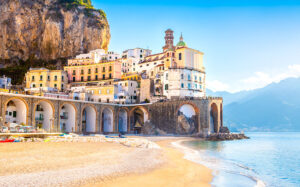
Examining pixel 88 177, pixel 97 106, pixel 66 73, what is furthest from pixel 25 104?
pixel 88 177

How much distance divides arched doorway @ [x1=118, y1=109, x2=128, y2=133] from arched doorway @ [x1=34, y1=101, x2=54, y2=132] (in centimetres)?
2221

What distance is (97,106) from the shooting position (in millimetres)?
64375

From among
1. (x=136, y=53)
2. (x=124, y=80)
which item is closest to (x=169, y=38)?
(x=136, y=53)

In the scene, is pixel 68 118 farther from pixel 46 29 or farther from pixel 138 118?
pixel 46 29

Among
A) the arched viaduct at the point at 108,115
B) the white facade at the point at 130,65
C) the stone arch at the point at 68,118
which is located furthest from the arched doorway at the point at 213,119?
the stone arch at the point at 68,118

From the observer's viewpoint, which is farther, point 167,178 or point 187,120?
point 187,120

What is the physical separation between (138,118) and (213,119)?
1954 cm

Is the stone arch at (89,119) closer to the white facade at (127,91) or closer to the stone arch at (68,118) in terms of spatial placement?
the stone arch at (68,118)

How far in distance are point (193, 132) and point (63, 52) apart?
52.0 metres

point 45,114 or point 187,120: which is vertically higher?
point 45,114

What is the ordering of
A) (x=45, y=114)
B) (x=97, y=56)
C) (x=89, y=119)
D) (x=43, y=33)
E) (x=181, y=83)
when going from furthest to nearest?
(x=43, y=33), (x=97, y=56), (x=181, y=83), (x=89, y=119), (x=45, y=114)

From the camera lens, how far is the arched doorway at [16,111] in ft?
161

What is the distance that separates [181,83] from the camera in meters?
72.5

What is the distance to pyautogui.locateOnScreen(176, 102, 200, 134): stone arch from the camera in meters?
64.5
